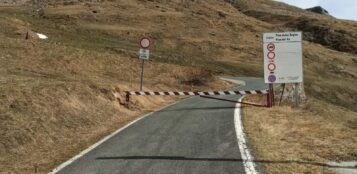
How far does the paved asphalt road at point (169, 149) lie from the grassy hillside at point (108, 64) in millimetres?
917

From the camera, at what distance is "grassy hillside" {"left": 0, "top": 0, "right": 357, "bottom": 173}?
47.7 ft

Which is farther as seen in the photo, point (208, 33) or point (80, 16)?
point (208, 33)

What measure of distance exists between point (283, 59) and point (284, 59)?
4cm

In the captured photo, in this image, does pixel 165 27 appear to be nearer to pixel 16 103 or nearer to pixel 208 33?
pixel 208 33

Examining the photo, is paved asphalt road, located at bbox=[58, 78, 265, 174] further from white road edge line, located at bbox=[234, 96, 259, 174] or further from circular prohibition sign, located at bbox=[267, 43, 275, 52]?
circular prohibition sign, located at bbox=[267, 43, 275, 52]

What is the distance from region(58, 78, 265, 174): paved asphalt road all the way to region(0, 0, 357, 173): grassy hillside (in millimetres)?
917

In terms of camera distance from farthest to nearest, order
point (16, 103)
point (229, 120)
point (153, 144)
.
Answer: point (229, 120)
point (16, 103)
point (153, 144)

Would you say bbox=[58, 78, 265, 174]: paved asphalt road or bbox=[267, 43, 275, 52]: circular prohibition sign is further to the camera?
bbox=[267, 43, 275, 52]: circular prohibition sign

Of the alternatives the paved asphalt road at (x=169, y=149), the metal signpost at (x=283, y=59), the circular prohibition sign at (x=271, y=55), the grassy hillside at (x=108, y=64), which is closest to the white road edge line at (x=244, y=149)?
the paved asphalt road at (x=169, y=149)

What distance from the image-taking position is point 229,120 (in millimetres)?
16672

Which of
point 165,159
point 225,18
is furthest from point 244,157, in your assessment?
point 225,18

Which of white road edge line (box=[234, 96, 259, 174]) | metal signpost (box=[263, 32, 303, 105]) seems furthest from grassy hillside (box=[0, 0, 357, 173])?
metal signpost (box=[263, 32, 303, 105])

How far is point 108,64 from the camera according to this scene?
3431cm

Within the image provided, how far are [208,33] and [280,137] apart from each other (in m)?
69.8
